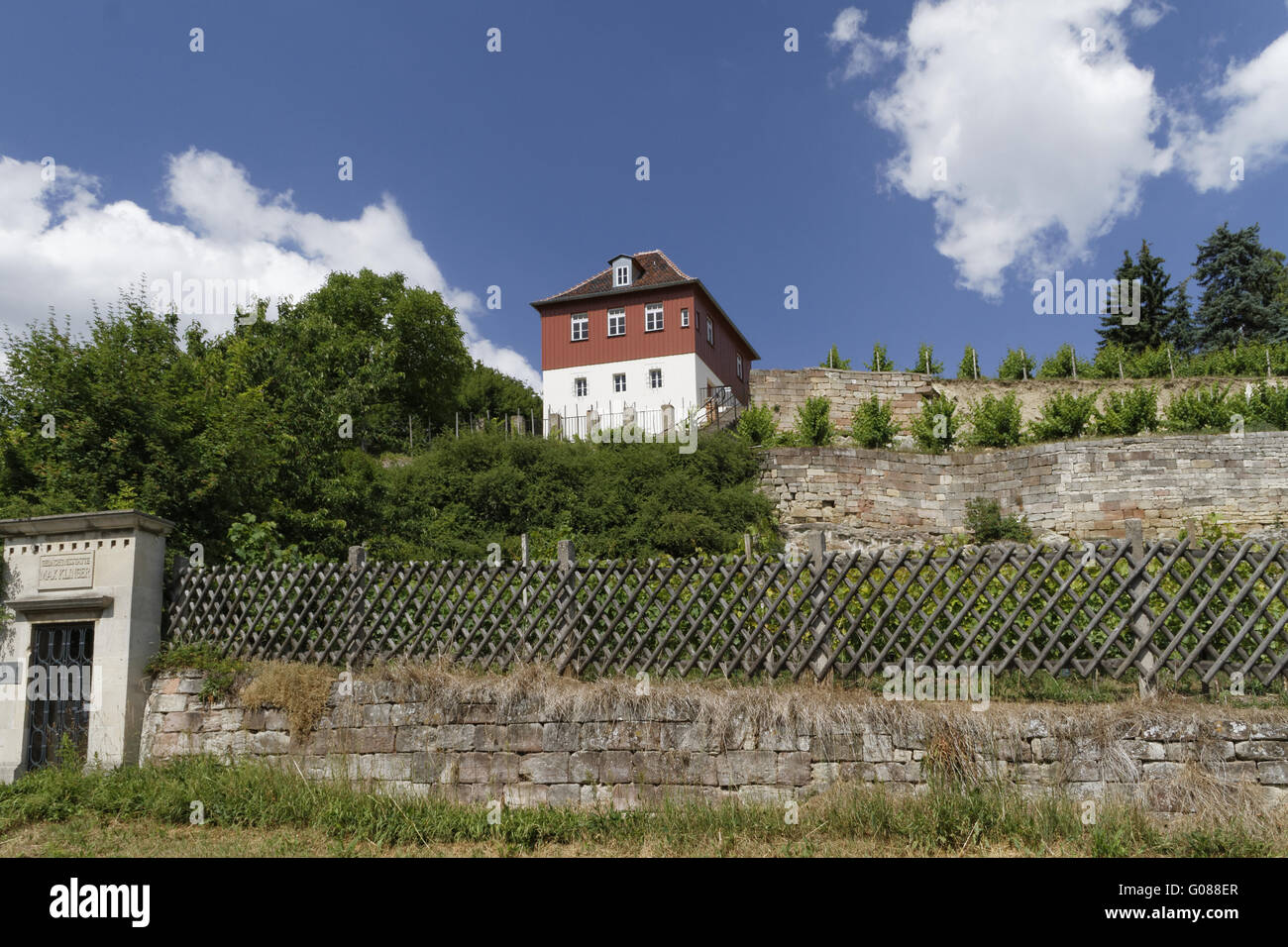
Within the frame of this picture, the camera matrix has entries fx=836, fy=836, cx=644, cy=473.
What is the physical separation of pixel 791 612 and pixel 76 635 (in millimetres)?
6622

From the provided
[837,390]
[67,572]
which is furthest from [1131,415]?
[67,572]

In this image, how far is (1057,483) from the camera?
20188 mm

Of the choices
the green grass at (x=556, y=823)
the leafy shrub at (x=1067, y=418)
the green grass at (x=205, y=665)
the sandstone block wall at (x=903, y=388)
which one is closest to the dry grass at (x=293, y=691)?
the green grass at (x=205, y=665)

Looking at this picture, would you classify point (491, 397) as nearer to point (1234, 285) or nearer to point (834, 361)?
point (834, 361)

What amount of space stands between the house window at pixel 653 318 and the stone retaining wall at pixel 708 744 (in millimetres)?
25924

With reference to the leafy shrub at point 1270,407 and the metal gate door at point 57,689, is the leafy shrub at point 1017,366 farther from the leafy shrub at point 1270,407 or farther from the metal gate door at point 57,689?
the metal gate door at point 57,689

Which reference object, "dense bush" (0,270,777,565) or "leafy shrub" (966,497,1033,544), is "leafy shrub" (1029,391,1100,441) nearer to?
"leafy shrub" (966,497,1033,544)

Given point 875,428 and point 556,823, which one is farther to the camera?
point 875,428

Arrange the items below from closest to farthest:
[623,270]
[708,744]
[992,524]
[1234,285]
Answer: [708,744] < [992,524] < [623,270] < [1234,285]

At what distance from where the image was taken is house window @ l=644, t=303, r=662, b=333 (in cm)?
3195

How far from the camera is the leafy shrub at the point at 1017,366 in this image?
29344 mm

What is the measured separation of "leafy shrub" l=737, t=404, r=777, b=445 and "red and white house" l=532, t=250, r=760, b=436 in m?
7.18

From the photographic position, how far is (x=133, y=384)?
9.37 m

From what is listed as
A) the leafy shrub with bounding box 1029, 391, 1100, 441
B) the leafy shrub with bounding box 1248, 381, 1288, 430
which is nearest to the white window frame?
the leafy shrub with bounding box 1029, 391, 1100, 441
